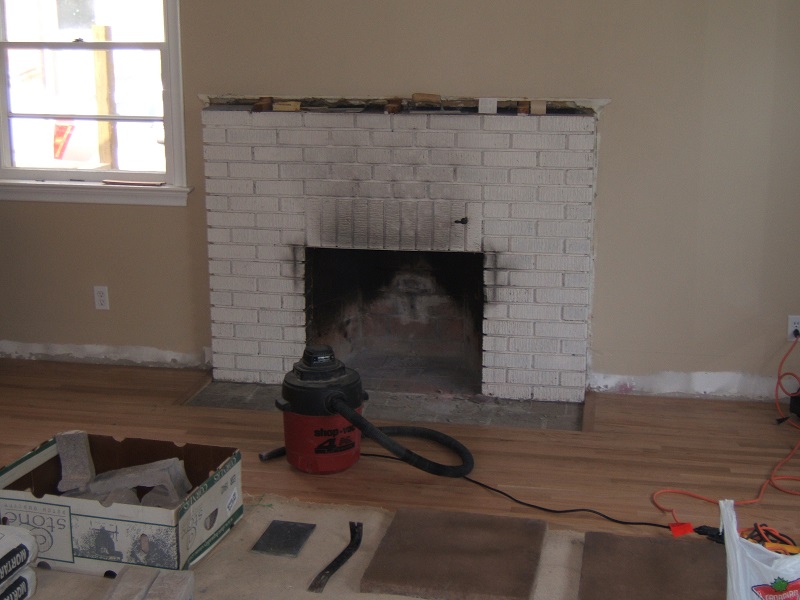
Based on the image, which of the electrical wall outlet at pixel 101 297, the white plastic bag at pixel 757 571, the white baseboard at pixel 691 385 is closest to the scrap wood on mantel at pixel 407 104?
the electrical wall outlet at pixel 101 297

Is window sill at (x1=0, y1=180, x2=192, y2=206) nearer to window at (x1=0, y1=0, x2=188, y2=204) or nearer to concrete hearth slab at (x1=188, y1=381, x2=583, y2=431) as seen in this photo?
window at (x1=0, y1=0, x2=188, y2=204)

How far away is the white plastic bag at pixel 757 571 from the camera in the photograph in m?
1.88

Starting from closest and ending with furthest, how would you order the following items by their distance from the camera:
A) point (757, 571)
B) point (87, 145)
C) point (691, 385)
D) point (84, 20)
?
point (757, 571) → point (691, 385) → point (84, 20) → point (87, 145)

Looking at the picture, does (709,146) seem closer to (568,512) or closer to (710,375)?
(710,375)

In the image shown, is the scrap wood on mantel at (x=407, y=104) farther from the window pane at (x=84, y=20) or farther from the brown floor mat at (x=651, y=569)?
the brown floor mat at (x=651, y=569)

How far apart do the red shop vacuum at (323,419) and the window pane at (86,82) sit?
1.64 metres

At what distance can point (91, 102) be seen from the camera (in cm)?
399

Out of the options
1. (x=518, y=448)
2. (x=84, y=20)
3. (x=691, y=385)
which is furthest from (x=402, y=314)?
(x=84, y=20)

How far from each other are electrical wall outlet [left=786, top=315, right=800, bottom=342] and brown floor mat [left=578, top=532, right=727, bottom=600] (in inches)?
57.9

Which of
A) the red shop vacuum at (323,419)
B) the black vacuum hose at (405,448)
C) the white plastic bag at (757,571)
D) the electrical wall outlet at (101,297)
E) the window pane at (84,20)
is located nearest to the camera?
the white plastic bag at (757,571)

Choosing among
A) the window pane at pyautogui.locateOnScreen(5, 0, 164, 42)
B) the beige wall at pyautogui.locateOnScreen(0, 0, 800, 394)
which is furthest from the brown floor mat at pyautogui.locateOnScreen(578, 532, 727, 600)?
the window pane at pyautogui.locateOnScreen(5, 0, 164, 42)

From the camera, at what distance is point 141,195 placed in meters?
3.94

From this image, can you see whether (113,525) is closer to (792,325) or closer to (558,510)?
(558,510)

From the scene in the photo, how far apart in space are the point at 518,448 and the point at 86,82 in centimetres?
250
